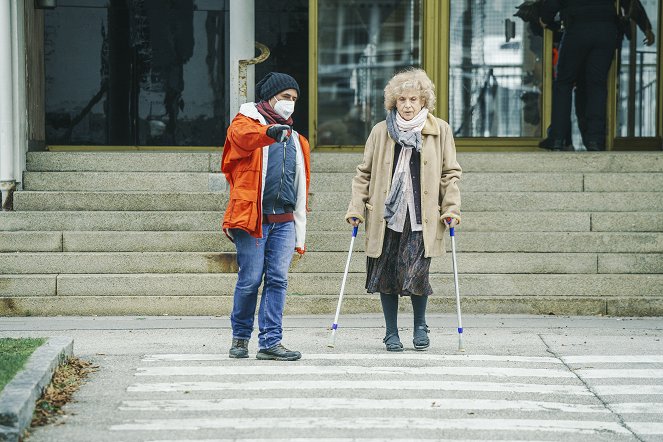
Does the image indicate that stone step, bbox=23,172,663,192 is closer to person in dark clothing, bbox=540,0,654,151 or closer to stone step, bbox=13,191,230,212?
stone step, bbox=13,191,230,212

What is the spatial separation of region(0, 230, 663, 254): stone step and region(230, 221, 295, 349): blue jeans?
317 centimetres

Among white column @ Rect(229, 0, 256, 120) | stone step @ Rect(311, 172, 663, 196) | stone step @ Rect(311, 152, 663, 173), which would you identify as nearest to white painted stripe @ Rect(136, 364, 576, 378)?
stone step @ Rect(311, 172, 663, 196)

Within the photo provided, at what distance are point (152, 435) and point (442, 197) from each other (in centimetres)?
318

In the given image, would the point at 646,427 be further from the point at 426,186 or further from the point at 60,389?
the point at 60,389

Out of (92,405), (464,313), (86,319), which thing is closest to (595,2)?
(464,313)

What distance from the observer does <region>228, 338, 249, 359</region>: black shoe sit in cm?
840

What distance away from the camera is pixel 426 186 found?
8.55 m

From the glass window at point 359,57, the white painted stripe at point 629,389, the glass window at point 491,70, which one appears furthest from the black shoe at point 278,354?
the glass window at point 359,57

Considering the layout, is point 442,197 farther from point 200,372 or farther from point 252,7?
point 252,7

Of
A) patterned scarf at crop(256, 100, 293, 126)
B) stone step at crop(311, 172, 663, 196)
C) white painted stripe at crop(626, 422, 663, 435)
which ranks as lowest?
white painted stripe at crop(626, 422, 663, 435)

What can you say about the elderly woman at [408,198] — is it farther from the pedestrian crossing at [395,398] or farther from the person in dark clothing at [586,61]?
the person in dark clothing at [586,61]

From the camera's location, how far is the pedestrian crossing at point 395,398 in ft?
21.3

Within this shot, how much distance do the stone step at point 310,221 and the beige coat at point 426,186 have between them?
3167 millimetres

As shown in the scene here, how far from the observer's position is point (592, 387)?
7.66 metres
